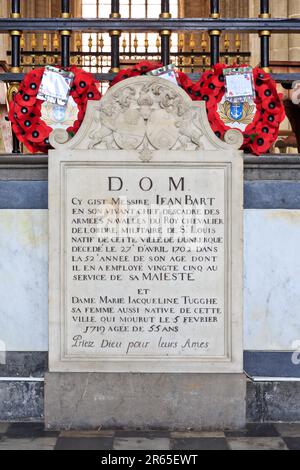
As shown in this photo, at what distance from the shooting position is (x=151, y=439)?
17.8 ft

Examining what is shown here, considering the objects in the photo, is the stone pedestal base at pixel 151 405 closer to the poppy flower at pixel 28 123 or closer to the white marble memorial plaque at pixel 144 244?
the white marble memorial plaque at pixel 144 244

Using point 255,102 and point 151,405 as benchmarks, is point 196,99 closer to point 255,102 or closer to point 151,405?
point 255,102

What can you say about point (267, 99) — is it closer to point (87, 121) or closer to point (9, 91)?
point (87, 121)

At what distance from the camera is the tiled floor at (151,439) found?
5.22 m

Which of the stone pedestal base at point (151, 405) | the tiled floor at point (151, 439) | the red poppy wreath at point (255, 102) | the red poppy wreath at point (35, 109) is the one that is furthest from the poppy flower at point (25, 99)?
A: the tiled floor at point (151, 439)

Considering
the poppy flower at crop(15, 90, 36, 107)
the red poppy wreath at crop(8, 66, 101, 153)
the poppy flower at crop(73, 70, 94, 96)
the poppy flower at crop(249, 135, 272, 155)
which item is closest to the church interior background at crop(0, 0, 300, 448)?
the poppy flower at crop(249, 135, 272, 155)

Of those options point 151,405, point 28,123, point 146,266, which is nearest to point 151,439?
point 151,405

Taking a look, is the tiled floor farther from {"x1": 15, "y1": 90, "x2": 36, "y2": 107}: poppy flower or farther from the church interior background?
{"x1": 15, "y1": 90, "x2": 36, "y2": 107}: poppy flower

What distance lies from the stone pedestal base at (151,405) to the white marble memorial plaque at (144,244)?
20 centimetres

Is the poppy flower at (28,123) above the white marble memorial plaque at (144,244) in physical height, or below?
above

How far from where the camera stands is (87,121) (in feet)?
19.0

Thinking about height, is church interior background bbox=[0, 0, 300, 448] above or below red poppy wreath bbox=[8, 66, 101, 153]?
below

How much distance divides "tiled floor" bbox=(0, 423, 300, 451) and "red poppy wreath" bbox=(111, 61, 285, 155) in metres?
1.93

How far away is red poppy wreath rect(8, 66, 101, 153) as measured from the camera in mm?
5992
